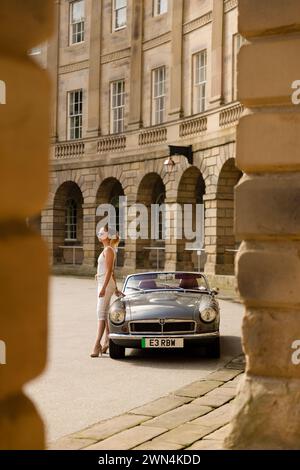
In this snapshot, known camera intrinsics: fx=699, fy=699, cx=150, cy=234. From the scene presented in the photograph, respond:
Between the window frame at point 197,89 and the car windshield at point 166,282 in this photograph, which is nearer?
the car windshield at point 166,282

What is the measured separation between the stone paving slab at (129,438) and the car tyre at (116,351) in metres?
3.83

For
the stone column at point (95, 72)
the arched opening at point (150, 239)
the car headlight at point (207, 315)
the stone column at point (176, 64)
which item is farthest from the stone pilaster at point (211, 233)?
the car headlight at point (207, 315)

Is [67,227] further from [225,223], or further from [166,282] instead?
[166,282]

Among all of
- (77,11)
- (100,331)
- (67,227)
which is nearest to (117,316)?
(100,331)

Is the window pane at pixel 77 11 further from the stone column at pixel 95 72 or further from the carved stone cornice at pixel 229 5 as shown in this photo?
the carved stone cornice at pixel 229 5

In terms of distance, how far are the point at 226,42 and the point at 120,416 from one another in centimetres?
2033

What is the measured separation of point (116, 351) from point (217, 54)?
17377 millimetres

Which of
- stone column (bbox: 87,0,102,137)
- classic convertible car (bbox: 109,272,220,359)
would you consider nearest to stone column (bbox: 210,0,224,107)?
stone column (bbox: 87,0,102,137)

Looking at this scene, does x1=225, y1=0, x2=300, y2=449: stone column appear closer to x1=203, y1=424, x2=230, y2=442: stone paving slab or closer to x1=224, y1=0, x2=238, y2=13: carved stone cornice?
x1=203, y1=424, x2=230, y2=442: stone paving slab

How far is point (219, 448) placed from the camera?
4.55m

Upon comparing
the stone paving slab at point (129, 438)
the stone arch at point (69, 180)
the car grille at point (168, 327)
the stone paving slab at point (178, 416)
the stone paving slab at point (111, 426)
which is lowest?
the stone paving slab at point (111, 426)

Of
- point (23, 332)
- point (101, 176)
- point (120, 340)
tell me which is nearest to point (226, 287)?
point (101, 176)

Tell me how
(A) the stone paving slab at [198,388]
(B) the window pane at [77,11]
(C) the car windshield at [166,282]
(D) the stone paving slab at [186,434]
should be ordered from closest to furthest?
(D) the stone paving slab at [186,434], (A) the stone paving slab at [198,388], (C) the car windshield at [166,282], (B) the window pane at [77,11]

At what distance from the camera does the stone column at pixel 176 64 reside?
26.9 meters
